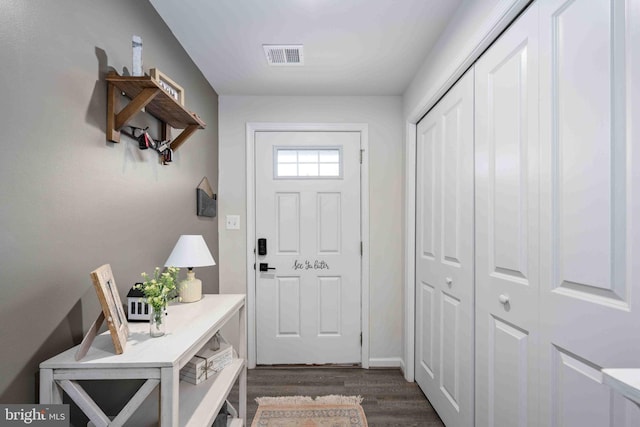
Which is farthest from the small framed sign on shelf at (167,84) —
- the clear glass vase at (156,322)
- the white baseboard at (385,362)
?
the white baseboard at (385,362)

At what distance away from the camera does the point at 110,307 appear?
107 centimetres

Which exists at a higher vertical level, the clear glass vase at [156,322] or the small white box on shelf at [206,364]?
the clear glass vase at [156,322]

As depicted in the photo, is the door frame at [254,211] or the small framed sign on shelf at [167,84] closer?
the small framed sign on shelf at [167,84]

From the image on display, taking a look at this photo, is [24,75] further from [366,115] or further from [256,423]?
[366,115]

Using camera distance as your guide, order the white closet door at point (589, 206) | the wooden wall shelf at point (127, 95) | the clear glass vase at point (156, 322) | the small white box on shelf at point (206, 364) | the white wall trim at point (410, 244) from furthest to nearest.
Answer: the white wall trim at point (410, 244) → the small white box on shelf at point (206, 364) → the wooden wall shelf at point (127, 95) → the clear glass vase at point (156, 322) → the white closet door at point (589, 206)

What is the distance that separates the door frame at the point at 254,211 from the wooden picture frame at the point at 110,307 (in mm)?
1791

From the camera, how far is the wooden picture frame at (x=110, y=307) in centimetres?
105

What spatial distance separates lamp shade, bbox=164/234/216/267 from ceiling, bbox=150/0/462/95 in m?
1.21

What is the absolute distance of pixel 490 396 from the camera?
1.55 meters

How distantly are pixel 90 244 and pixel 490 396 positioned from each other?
1.78 metres

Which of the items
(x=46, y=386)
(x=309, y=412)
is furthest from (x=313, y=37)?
(x=309, y=412)

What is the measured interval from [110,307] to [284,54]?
73.3 inches

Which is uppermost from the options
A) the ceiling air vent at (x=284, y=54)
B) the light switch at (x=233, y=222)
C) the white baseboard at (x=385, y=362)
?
the ceiling air vent at (x=284, y=54)

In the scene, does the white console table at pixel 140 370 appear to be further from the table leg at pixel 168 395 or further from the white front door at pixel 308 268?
the white front door at pixel 308 268
